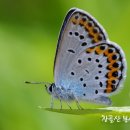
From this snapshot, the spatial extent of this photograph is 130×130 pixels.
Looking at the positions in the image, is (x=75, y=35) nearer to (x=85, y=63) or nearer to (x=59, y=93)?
(x=85, y=63)

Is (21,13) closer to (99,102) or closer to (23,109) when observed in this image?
(23,109)

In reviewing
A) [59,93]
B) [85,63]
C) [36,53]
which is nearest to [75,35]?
[85,63]

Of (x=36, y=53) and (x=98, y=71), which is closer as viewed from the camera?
(x=98, y=71)

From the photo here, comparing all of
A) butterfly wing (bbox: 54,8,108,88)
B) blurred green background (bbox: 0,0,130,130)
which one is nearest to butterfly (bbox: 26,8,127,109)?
butterfly wing (bbox: 54,8,108,88)

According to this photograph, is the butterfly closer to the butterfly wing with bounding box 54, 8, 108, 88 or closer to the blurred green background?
the butterfly wing with bounding box 54, 8, 108, 88

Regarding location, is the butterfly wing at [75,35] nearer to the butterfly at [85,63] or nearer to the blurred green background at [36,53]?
the butterfly at [85,63]

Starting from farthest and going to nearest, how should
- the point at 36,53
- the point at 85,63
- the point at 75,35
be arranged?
the point at 36,53 < the point at 85,63 < the point at 75,35

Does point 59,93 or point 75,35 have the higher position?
point 75,35

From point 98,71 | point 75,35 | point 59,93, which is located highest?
point 75,35
